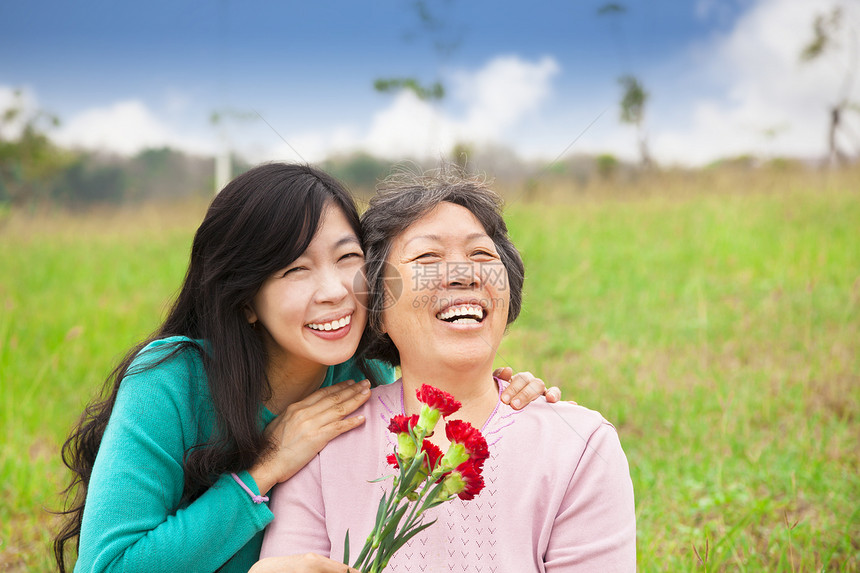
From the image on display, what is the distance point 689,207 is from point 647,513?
6.90m

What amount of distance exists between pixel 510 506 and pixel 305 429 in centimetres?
69

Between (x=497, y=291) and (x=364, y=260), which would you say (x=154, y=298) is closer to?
(x=364, y=260)

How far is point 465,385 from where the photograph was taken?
215 cm

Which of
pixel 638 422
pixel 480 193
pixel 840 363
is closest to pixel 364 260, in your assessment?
pixel 480 193

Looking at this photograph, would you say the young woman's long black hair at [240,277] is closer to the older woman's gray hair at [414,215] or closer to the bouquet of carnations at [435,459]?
the older woman's gray hair at [414,215]

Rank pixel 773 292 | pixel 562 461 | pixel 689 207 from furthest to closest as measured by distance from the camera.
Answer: pixel 689 207
pixel 773 292
pixel 562 461

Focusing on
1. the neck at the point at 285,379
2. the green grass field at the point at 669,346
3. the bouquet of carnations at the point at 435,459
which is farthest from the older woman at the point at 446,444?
the green grass field at the point at 669,346

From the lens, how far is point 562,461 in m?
2.00

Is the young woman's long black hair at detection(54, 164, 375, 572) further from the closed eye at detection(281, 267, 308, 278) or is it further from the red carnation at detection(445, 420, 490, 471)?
the red carnation at detection(445, 420, 490, 471)

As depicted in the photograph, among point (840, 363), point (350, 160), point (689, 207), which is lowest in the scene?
point (840, 363)

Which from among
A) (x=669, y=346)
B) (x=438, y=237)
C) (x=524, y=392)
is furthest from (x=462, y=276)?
(x=669, y=346)

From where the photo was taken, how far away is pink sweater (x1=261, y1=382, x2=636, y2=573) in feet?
6.31

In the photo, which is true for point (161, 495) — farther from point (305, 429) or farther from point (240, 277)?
point (240, 277)

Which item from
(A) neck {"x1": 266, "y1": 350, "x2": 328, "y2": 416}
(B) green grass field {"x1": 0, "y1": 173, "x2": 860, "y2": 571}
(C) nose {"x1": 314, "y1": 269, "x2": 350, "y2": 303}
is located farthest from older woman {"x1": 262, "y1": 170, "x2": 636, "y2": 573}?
(B) green grass field {"x1": 0, "y1": 173, "x2": 860, "y2": 571}
